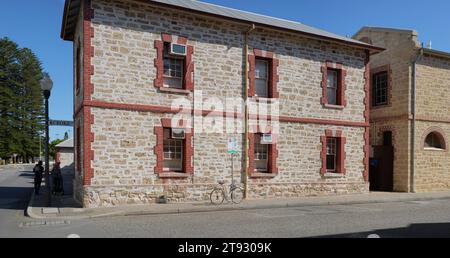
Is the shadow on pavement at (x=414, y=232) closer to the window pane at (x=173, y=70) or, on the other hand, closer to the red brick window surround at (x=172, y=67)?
the red brick window surround at (x=172, y=67)

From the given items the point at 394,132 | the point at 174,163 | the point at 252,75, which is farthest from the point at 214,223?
the point at 394,132

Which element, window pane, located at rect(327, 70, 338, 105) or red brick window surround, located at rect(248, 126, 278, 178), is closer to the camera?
red brick window surround, located at rect(248, 126, 278, 178)

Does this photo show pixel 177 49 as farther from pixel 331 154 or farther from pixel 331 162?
pixel 331 162

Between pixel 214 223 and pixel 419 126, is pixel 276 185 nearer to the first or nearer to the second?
pixel 214 223

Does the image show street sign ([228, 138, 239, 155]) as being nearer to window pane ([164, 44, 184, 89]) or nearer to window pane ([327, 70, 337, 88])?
window pane ([164, 44, 184, 89])

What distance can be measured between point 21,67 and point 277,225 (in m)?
68.1

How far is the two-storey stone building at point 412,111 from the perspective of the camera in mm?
20859

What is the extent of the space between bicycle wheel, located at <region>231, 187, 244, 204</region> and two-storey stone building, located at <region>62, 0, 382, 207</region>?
1.40ft

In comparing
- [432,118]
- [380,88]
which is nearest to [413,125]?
[432,118]

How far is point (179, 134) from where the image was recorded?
14875 mm

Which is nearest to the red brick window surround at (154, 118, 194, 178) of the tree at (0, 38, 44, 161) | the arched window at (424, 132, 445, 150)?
the arched window at (424, 132, 445, 150)

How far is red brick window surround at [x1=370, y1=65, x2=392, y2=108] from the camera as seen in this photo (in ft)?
72.3

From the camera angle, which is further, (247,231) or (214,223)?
(214,223)

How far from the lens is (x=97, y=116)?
529 inches
